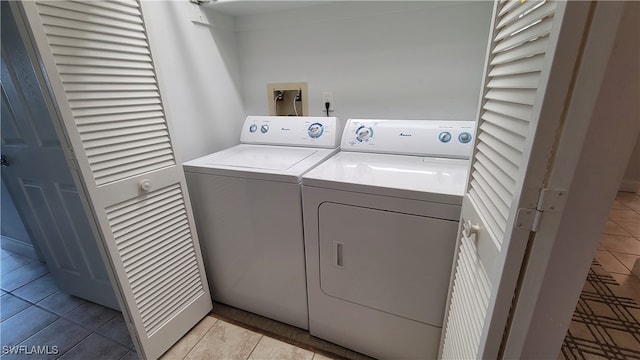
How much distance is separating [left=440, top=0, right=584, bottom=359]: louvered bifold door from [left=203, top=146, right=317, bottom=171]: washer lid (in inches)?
34.1

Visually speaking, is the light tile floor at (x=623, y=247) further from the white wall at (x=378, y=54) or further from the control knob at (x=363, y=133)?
the control knob at (x=363, y=133)

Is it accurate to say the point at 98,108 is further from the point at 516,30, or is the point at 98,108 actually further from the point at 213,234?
the point at 516,30

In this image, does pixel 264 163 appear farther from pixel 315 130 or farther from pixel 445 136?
pixel 445 136

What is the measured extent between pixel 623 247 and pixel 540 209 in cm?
288

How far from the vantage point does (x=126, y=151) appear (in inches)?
46.6

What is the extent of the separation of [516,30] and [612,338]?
1.95 metres

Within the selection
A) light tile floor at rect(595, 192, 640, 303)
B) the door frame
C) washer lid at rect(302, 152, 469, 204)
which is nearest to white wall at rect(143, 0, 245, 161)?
washer lid at rect(302, 152, 469, 204)

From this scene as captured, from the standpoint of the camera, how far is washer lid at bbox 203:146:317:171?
4.66ft

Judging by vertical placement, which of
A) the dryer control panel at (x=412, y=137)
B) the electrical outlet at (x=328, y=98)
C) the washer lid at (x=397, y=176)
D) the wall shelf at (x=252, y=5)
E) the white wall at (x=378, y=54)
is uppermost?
the wall shelf at (x=252, y=5)

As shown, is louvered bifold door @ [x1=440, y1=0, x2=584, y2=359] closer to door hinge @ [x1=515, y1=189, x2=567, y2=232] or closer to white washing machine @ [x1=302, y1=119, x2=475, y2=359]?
door hinge @ [x1=515, y1=189, x2=567, y2=232]

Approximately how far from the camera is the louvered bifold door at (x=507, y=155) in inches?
18.8

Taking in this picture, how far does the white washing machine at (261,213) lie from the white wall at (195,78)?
0.23 meters

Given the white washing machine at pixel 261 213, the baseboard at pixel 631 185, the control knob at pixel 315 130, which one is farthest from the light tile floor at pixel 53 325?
the baseboard at pixel 631 185

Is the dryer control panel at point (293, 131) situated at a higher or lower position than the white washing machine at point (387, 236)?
higher
